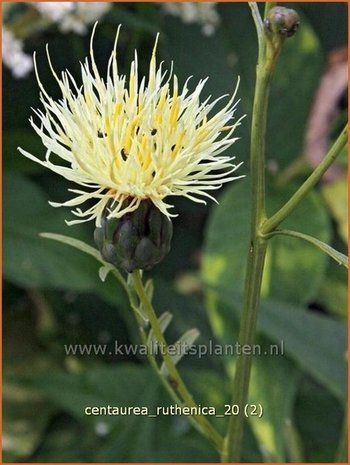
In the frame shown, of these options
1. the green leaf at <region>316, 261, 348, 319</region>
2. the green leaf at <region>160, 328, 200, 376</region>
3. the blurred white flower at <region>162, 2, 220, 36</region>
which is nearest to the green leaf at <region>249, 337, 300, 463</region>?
the green leaf at <region>316, 261, 348, 319</region>

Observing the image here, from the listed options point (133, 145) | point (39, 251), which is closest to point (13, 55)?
point (39, 251)

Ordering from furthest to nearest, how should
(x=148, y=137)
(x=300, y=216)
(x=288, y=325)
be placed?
(x=300, y=216), (x=288, y=325), (x=148, y=137)

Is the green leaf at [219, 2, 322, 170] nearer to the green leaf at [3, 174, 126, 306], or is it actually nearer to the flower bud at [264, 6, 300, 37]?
the green leaf at [3, 174, 126, 306]

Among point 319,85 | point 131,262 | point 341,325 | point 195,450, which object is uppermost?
point 319,85

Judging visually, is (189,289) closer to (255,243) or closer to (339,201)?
(339,201)

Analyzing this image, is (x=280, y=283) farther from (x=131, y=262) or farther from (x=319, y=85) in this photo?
(x=131, y=262)

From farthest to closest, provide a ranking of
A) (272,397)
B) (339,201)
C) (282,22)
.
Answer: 1. (339,201)
2. (272,397)
3. (282,22)

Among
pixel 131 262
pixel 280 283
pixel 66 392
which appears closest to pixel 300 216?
pixel 280 283
